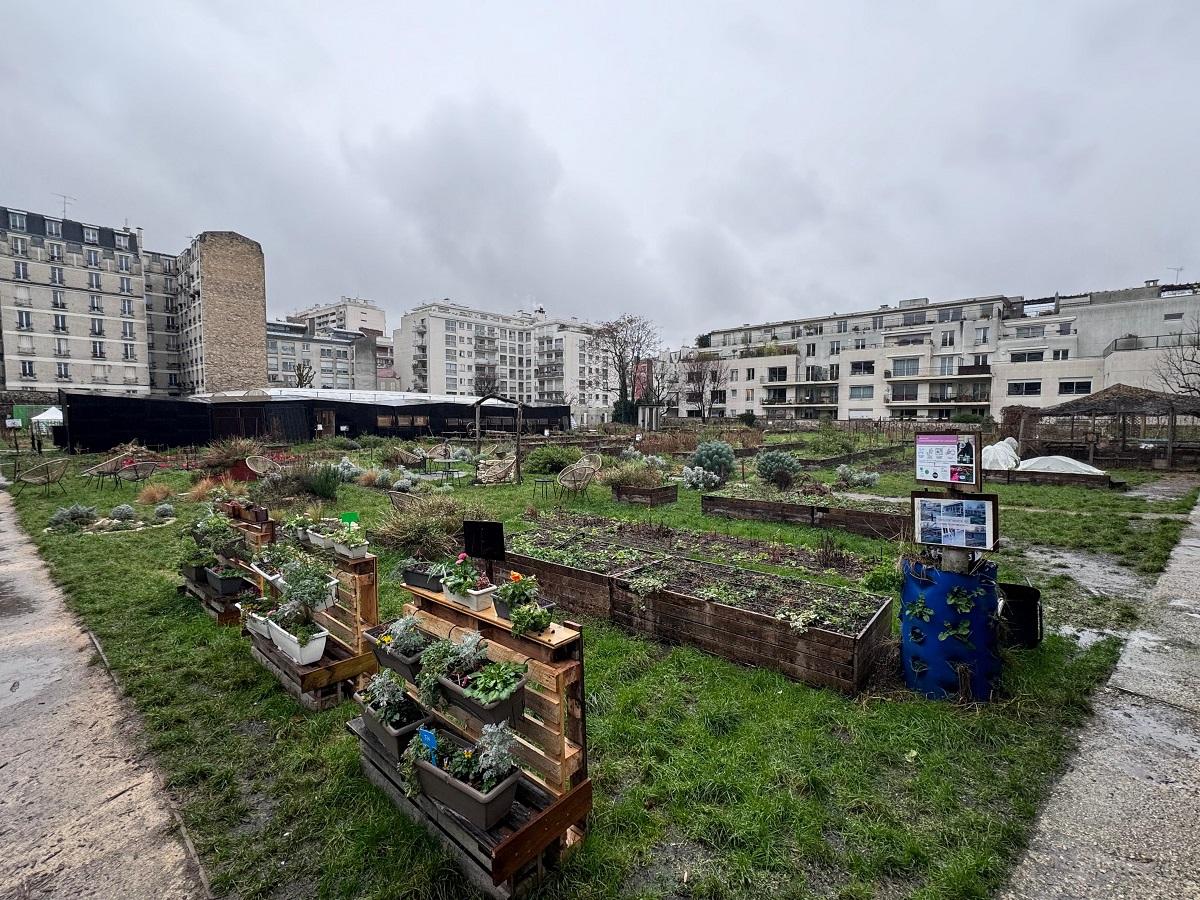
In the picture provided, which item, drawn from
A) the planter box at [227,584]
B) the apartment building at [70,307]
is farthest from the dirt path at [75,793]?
the apartment building at [70,307]

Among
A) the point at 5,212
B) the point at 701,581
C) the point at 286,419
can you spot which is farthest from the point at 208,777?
the point at 5,212

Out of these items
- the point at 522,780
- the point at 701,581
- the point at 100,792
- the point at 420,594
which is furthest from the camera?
the point at 701,581

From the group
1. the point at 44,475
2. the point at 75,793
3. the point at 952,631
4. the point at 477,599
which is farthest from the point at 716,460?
the point at 44,475

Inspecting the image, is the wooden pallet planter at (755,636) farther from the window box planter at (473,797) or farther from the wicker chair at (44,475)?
the wicker chair at (44,475)

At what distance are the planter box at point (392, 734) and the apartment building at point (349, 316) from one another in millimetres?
98474

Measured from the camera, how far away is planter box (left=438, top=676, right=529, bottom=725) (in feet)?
7.94

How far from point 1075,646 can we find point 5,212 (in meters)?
76.0

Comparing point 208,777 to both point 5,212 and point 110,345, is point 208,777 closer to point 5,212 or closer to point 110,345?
point 110,345

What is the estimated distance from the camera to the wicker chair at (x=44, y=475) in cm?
1312

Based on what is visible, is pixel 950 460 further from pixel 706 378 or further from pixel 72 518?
pixel 706 378

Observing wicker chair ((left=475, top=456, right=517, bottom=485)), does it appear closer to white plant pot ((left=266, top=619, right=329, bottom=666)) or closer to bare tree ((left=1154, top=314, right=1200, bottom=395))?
white plant pot ((left=266, top=619, right=329, bottom=666))

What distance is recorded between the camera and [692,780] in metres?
3.04

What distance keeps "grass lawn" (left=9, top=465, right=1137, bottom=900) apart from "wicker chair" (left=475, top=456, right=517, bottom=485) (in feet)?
31.8

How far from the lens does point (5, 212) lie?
48125 mm
